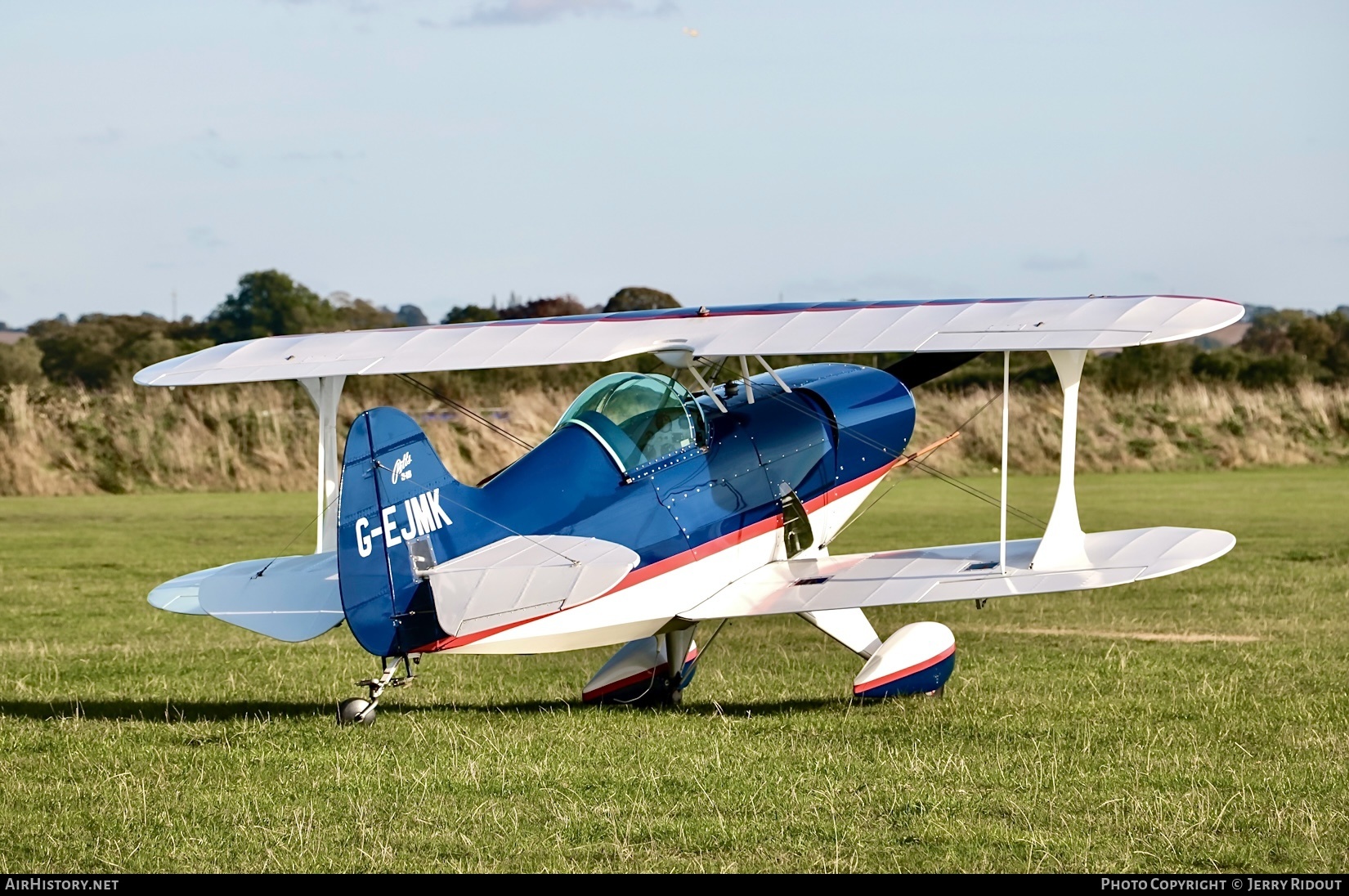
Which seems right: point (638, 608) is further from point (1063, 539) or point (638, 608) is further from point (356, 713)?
point (1063, 539)

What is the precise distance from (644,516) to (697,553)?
447 millimetres

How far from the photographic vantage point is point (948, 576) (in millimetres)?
8797

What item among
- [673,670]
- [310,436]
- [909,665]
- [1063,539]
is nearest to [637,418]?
[673,670]

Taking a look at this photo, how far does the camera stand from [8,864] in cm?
557

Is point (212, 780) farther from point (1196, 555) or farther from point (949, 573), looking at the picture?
point (1196, 555)

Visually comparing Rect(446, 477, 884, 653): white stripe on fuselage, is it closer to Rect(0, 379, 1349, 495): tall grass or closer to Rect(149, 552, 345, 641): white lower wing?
Rect(149, 552, 345, 641): white lower wing

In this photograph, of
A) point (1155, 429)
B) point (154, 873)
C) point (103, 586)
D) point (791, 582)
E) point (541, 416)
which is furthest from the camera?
point (1155, 429)

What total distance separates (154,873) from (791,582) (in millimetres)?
4541

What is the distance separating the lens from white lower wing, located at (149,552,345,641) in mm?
7867

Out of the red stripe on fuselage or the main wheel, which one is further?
the main wheel

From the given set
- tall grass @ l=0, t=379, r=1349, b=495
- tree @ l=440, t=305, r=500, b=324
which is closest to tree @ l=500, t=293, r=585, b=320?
tree @ l=440, t=305, r=500, b=324

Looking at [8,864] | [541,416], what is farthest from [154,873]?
[541,416]

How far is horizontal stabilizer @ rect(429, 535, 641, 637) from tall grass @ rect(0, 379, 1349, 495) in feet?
58.0

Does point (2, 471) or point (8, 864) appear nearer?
point (8, 864)
